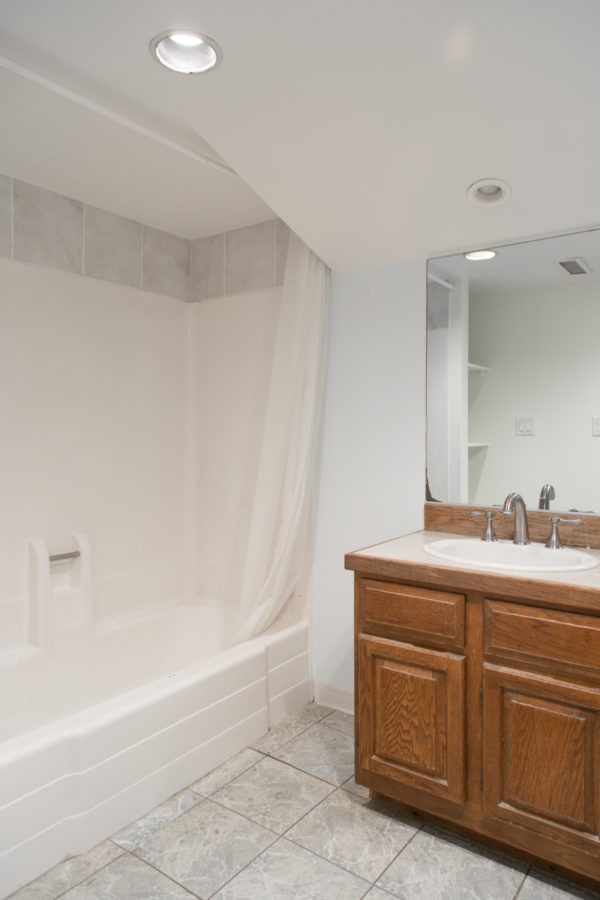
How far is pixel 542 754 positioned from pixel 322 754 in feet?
3.08

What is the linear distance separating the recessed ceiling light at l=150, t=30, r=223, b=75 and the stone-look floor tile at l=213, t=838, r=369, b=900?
219 centimetres

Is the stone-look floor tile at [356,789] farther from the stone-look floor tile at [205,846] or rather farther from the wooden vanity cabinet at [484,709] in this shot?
the stone-look floor tile at [205,846]

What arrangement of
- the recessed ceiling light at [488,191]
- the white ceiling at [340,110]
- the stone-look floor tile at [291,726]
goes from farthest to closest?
the stone-look floor tile at [291,726] < the recessed ceiling light at [488,191] < the white ceiling at [340,110]

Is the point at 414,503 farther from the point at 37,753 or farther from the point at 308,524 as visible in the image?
the point at 37,753

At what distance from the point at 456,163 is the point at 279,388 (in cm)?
108

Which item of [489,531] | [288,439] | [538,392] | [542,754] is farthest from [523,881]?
[288,439]

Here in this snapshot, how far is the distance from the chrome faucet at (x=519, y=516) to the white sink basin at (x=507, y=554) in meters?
0.03

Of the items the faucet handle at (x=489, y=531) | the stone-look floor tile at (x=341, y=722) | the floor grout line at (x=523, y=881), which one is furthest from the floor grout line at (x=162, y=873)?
the faucet handle at (x=489, y=531)

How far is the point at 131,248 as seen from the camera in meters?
2.82

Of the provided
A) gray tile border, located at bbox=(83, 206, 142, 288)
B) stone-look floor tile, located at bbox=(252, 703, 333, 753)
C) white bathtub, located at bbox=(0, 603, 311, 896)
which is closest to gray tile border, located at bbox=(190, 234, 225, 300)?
gray tile border, located at bbox=(83, 206, 142, 288)

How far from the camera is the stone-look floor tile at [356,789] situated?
6.63ft

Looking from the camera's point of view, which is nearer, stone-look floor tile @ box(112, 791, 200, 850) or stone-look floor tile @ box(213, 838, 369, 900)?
stone-look floor tile @ box(213, 838, 369, 900)

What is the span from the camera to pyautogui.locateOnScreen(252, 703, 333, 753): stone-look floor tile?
92.0 inches

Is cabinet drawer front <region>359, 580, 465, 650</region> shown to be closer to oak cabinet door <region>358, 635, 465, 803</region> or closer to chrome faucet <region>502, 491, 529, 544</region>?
oak cabinet door <region>358, 635, 465, 803</region>
